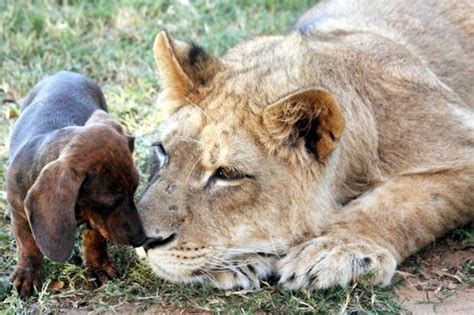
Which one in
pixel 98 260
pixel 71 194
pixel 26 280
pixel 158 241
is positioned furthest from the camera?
pixel 98 260

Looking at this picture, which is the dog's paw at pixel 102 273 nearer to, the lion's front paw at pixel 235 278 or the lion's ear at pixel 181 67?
the lion's front paw at pixel 235 278

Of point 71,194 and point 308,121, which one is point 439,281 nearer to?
point 308,121

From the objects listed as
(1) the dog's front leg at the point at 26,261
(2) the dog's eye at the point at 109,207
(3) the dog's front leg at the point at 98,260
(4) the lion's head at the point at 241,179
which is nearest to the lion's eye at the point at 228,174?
(4) the lion's head at the point at 241,179

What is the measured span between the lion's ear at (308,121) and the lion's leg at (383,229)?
344mm

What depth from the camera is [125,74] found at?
683 cm

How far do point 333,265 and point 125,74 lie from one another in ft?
10.2

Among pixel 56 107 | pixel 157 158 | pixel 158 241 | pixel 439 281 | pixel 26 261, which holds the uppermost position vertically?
pixel 56 107

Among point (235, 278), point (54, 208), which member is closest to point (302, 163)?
point (235, 278)

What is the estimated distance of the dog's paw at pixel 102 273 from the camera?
4.29 meters

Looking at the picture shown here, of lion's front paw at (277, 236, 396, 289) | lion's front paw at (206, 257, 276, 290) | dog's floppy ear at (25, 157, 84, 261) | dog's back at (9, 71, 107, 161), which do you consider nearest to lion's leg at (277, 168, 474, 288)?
lion's front paw at (277, 236, 396, 289)

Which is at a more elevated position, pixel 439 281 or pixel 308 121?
pixel 308 121

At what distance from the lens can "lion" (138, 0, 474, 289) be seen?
408 cm

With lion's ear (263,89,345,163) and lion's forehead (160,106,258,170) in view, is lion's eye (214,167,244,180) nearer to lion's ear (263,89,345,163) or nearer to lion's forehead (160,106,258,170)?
lion's forehead (160,106,258,170)

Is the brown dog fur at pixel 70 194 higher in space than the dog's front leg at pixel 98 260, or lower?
higher
